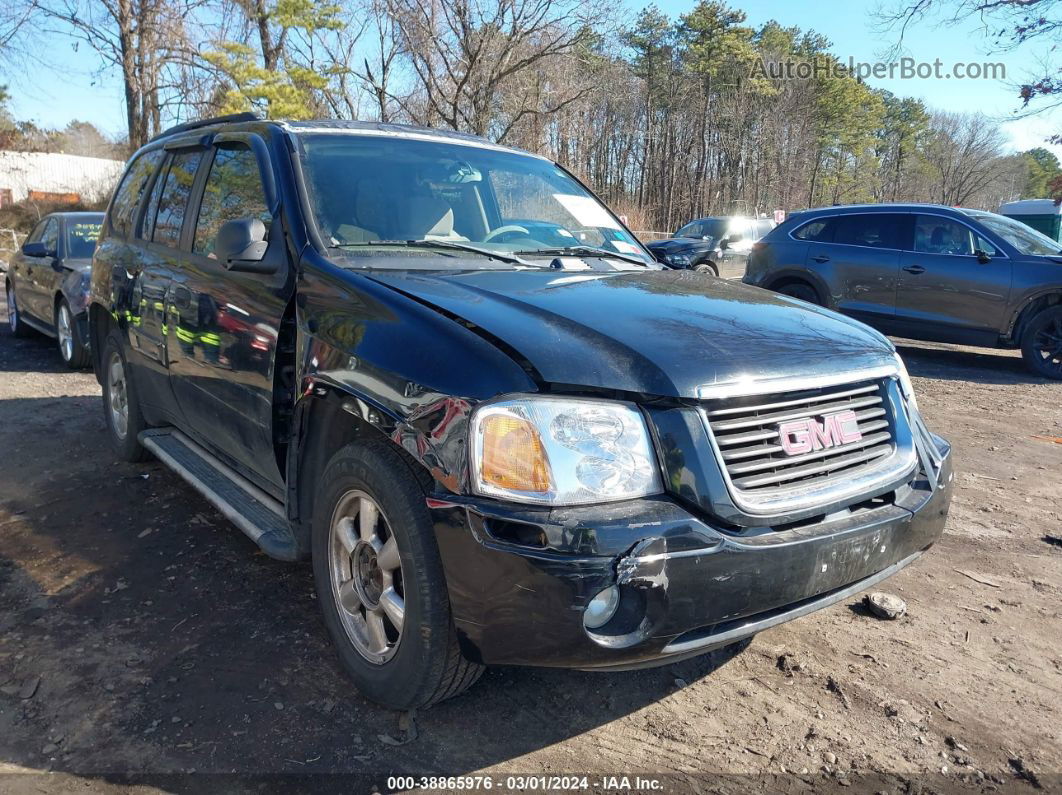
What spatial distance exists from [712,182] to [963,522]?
51.8m

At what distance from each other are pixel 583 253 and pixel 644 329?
1285mm

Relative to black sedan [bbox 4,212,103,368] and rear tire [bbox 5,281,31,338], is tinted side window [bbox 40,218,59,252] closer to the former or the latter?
black sedan [bbox 4,212,103,368]

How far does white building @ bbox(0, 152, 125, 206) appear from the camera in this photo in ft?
98.1

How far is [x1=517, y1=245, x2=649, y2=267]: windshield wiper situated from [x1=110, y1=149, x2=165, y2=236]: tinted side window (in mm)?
2519

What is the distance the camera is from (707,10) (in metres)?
46.0

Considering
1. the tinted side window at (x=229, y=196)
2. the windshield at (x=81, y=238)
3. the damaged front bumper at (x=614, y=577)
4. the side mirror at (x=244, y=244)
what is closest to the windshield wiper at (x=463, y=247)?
the side mirror at (x=244, y=244)

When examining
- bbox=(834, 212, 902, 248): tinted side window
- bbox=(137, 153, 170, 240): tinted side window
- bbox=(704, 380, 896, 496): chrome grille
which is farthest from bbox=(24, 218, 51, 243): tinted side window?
bbox=(834, 212, 902, 248): tinted side window

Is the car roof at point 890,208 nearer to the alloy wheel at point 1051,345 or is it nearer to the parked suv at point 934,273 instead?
the parked suv at point 934,273

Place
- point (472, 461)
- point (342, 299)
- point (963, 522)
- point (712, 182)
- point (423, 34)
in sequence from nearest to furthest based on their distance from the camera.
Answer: point (472, 461)
point (342, 299)
point (963, 522)
point (423, 34)
point (712, 182)

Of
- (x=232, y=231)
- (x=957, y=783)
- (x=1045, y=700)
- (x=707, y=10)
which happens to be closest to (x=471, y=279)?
(x=232, y=231)

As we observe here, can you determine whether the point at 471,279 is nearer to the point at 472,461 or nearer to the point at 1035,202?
the point at 472,461

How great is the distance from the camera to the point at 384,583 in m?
2.47

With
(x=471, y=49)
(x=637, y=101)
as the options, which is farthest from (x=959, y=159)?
(x=471, y=49)

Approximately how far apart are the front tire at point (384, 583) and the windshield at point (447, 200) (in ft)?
2.99
